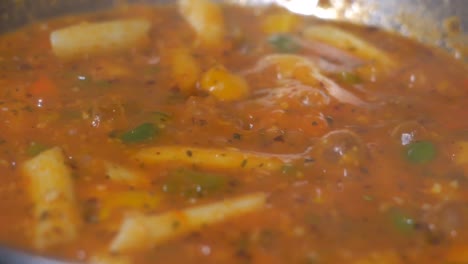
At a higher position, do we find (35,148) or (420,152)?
(420,152)

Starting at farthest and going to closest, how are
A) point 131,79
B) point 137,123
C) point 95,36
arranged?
1. point 95,36
2. point 131,79
3. point 137,123

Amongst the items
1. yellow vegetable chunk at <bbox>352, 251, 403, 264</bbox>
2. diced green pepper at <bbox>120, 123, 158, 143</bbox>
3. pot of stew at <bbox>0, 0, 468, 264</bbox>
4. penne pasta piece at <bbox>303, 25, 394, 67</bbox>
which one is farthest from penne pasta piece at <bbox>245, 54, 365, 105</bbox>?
yellow vegetable chunk at <bbox>352, 251, 403, 264</bbox>

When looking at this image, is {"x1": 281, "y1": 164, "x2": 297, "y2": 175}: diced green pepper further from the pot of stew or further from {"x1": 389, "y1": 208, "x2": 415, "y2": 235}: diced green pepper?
{"x1": 389, "y1": 208, "x2": 415, "y2": 235}: diced green pepper

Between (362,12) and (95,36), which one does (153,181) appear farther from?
(362,12)

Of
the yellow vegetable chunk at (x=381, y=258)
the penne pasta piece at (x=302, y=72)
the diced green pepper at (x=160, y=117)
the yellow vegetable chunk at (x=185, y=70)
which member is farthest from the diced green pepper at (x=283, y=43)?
the yellow vegetable chunk at (x=381, y=258)

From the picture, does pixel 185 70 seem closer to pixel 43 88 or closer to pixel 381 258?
pixel 43 88

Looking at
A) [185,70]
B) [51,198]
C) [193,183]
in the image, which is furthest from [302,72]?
[51,198]

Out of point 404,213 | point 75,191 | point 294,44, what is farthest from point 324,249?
point 294,44
